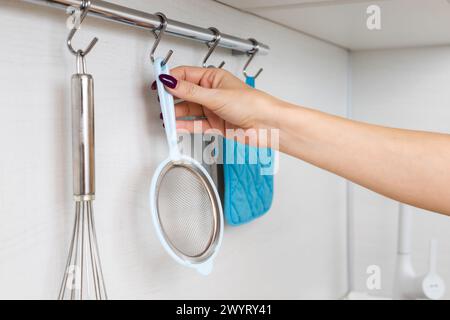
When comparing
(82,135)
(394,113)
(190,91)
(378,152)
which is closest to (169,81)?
(190,91)

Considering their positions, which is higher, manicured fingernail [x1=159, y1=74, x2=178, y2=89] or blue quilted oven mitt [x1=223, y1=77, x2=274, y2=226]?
manicured fingernail [x1=159, y1=74, x2=178, y2=89]

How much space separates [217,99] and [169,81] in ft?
0.17

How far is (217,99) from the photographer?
2.03 feet

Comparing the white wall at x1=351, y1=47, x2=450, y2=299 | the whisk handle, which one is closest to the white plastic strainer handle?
the whisk handle

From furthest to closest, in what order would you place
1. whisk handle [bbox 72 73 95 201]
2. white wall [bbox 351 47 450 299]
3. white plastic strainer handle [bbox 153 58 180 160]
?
white wall [bbox 351 47 450 299] < white plastic strainer handle [bbox 153 58 180 160] < whisk handle [bbox 72 73 95 201]

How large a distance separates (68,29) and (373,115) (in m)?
0.87

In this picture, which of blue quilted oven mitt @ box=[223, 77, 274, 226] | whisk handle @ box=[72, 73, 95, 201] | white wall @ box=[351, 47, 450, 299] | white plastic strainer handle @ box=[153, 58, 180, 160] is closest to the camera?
whisk handle @ box=[72, 73, 95, 201]

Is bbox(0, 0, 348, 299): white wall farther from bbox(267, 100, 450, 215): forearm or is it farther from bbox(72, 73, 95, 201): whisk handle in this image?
bbox(267, 100, 450, 215): forearm

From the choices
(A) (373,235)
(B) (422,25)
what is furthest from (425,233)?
(B) (422,25)

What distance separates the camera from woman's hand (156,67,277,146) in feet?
2.00

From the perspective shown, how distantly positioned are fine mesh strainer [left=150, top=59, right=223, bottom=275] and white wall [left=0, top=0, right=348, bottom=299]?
0.05m

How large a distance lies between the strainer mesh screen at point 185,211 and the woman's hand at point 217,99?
7cm

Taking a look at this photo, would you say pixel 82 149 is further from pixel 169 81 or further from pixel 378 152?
pixel 378 152

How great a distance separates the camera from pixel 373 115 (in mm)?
1301
